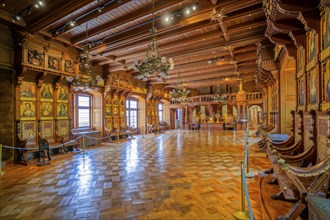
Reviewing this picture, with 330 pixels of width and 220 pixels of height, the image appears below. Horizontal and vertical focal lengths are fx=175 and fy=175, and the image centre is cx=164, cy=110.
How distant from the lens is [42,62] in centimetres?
604

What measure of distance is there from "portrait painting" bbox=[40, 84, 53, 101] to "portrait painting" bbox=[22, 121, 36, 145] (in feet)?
3.24

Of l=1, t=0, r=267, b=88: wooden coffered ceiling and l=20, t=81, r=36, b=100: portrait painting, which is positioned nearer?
l=1, t=0, r=267, b=88: wooden coffered ceiling

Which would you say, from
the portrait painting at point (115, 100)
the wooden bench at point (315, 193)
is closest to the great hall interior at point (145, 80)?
the wooden bench at point (315, 193)

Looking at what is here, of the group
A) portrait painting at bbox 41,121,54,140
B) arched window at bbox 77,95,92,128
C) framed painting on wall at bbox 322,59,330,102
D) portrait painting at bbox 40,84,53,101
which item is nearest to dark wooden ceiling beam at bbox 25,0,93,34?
portrait painting at bbox 40,84,53,101

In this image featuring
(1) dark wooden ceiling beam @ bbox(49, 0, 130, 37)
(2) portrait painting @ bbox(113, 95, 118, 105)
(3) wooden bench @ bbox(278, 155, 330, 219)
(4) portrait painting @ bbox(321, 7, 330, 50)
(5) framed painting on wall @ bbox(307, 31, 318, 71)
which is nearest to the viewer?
(3) wooden bench @ bbox(278, 155, 330, 219)

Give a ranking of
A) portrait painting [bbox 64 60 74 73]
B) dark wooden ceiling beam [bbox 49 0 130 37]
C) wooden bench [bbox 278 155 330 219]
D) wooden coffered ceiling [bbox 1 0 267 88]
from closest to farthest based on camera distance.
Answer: wooden bench [bbox 278 155 330 219], dark wooden ceiling beam [bbox 49 0 130 37], wooden coffered ceiling [bbox 1 0 267 88], portrait painting [bbox 64 60 74 73]

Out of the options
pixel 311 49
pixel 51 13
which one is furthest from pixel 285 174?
pixel 51 13

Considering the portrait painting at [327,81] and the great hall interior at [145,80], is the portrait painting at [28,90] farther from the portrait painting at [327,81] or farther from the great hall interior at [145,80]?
the portrait painting at [327,81]

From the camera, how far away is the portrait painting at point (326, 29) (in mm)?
2217

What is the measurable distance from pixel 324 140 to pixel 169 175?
114 inches

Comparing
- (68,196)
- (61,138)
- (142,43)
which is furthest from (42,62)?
(68,196)

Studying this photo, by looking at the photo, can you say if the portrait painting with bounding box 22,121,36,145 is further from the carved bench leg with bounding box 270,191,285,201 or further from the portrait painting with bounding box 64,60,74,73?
the carved bench leg with bounding box 270,191,285,201

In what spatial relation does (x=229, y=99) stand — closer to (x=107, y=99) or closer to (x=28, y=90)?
(x=107, y=99)

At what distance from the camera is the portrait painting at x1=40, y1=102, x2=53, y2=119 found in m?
6.37
